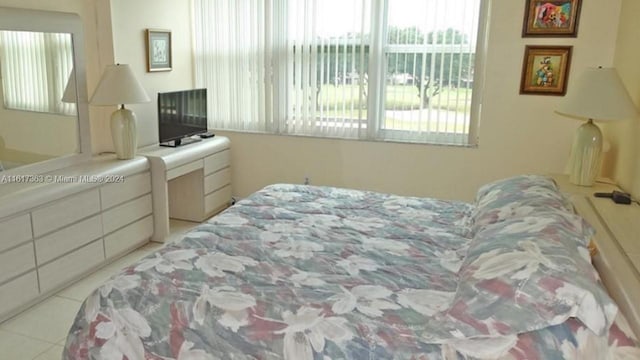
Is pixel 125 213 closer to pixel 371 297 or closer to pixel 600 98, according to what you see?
pixel 371 297

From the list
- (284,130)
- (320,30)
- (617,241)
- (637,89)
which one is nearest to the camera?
(617,241)

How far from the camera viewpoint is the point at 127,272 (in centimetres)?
191

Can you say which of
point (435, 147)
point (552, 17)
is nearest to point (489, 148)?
point (435, 147)

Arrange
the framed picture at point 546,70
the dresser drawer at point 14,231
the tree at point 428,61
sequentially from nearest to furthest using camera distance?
the dresser drawer at point 14,231
the framed picture at point 546,70
the tree at point 428,61

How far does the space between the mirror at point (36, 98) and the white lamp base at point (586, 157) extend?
3266 mm

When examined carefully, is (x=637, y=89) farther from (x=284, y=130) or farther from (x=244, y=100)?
(x=244, y=100)

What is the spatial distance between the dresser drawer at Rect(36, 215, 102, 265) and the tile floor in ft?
0.90

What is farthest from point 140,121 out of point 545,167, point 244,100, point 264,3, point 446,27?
point 545,167

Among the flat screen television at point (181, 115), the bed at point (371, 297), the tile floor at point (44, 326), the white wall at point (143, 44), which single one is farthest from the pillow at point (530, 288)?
the white wall at point (143, 44)

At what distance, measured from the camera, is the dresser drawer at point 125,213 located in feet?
10.8

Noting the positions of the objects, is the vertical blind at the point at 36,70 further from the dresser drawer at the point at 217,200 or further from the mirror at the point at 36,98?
the dresser drawer at the point at 217,200

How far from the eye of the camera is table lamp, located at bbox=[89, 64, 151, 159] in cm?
342

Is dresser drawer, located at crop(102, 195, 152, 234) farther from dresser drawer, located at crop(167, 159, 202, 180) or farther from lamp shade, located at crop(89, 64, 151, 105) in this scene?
lamp shade, located at crop(89, 64, 151, 105)

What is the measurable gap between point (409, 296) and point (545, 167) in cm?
262
